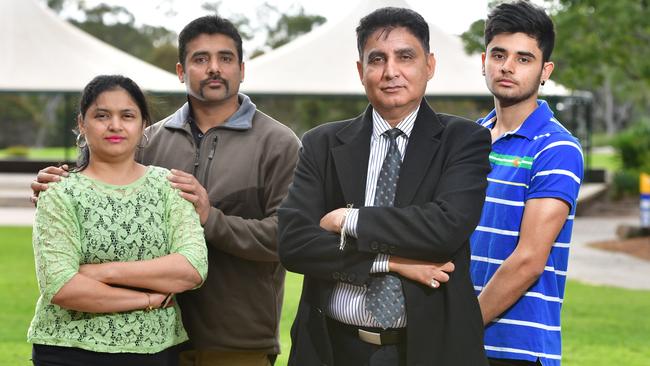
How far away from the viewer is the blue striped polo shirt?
11.6 ft

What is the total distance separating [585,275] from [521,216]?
35.7 feet

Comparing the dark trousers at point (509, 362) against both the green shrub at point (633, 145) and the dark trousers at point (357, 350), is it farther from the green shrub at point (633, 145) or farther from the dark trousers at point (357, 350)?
the green shrub at point (633, 145)

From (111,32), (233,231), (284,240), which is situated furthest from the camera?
(111,32)

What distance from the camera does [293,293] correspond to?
38.5 feet

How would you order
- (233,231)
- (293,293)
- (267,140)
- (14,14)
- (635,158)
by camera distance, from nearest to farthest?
(233,231) < (267,140) < (293,293) < (14,14) < (635,158)

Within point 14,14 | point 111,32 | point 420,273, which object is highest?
point 111,32

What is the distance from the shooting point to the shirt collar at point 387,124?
3277 millimetres

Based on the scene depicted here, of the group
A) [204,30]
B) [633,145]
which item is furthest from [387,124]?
[633,145]

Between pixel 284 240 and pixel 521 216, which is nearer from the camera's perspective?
pixel 284 240

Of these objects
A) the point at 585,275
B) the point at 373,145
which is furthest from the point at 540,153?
the point at 585,275

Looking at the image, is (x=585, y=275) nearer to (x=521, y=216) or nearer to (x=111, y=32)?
(x=521, y=216)

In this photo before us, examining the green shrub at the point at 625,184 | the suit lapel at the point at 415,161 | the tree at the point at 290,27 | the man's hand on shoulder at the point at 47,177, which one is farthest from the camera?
the tree at the point at 290,27

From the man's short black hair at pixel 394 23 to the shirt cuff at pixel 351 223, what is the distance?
57 cm

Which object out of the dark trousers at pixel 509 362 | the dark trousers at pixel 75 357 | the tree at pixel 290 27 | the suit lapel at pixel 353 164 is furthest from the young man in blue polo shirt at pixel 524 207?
the tree at pixel 290 27
